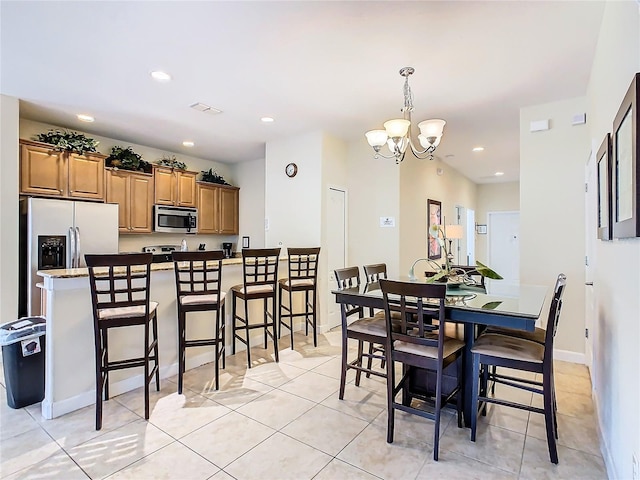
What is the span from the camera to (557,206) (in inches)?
141

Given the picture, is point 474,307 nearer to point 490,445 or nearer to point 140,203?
point 490,445

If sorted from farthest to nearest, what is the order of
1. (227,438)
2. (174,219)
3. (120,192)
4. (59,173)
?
(174,219) < (120,192) < (59,173) < (227,438)

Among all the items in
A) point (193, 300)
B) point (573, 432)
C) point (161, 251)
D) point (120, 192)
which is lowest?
point (573, 432)

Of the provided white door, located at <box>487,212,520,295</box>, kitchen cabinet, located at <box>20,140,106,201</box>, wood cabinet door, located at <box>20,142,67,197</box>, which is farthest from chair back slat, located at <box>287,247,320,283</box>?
white door, located at <box>487,212,520,295</box>

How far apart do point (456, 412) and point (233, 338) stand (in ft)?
7.34

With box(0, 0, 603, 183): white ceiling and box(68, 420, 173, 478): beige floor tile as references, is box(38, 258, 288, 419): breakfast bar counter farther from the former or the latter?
box(0, 0, 603, 183): white ceiling

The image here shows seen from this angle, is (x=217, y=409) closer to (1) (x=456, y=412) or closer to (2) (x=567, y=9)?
(1) (x=456, y=412)

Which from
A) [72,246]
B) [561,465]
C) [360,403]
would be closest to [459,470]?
[561,465]

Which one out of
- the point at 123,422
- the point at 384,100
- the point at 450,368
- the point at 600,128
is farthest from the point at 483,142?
the point at 123,422

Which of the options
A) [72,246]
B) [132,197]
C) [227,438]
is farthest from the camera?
[132,197]

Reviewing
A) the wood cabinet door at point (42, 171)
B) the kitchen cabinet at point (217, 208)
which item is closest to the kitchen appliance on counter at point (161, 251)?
the kitchen cabinet at point (217, 208)

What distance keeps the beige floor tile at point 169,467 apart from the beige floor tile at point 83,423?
0.50 metres

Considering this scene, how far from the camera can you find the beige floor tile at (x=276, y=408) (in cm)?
237

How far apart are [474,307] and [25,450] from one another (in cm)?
286
